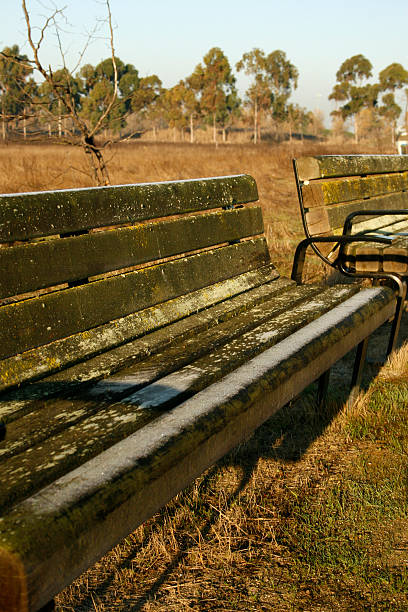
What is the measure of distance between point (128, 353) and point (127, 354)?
12 mm

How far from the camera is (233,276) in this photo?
9.64 ft

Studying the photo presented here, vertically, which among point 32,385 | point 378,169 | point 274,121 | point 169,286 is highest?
point 274,121

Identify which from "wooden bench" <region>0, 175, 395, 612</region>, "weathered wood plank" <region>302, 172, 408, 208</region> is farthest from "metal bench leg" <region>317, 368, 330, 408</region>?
"weathered wood plank" <region>302, 172, 408, 208</region>

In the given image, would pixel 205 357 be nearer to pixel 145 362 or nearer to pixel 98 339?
pixel 145 362

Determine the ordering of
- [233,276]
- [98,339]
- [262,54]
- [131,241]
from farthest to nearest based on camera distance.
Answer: [262,54], [233,276], [131,241], [98,339]

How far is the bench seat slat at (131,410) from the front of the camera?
1206mm

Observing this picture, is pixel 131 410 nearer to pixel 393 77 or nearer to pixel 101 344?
pixel 101 344

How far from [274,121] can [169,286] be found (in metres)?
78.3

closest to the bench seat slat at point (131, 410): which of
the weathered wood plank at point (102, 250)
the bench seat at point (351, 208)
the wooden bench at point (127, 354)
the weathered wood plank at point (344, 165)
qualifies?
the wooden bench at point (127, 354)

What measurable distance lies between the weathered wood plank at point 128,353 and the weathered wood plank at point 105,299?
10 cm

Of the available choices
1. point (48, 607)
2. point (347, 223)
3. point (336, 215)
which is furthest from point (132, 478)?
point (336, 215)

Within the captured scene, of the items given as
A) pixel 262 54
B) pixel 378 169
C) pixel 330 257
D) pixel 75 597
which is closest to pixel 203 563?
pixel 75 597

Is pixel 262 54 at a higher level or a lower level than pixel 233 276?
higher

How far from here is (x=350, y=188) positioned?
4094 mm
